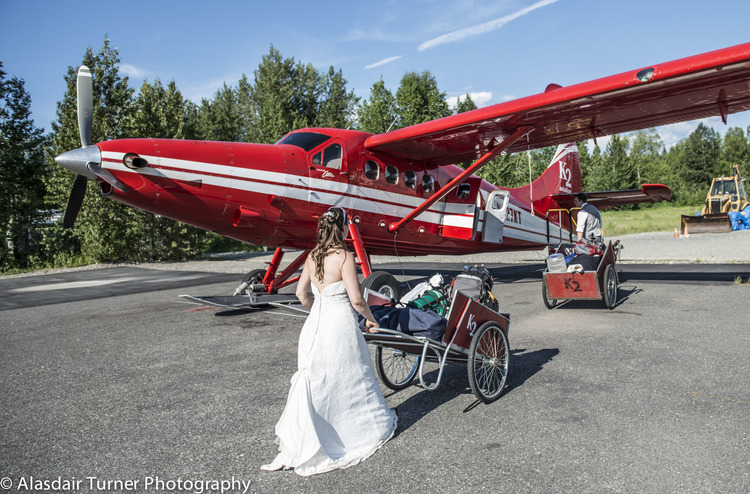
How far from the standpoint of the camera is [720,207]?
34.6 meters

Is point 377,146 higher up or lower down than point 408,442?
higher up

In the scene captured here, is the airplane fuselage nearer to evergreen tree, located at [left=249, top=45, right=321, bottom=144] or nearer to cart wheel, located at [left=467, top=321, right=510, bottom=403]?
cart wheel, located at [left=467, top=321, right=510, bottom=403]

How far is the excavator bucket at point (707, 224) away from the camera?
2870 centimetres

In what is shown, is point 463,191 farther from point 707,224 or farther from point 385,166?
point 707,224

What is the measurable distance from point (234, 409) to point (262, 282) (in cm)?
579

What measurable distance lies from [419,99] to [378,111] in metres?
4.39

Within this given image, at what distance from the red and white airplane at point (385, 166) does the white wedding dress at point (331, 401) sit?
4.62 m

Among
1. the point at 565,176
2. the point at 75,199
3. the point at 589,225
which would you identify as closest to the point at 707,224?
the point at 565,176

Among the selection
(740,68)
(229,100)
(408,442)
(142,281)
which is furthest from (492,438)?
(229,100)

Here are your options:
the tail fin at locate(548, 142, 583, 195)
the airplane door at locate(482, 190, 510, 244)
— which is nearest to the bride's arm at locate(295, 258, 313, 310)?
the airplane door at locate(482, 190, 510, 244)

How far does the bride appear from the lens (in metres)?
3.36

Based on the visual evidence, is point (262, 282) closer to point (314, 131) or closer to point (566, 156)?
point (314, 131)

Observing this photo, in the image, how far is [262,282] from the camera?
396 inches

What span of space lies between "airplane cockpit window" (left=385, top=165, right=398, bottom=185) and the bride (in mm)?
6143
